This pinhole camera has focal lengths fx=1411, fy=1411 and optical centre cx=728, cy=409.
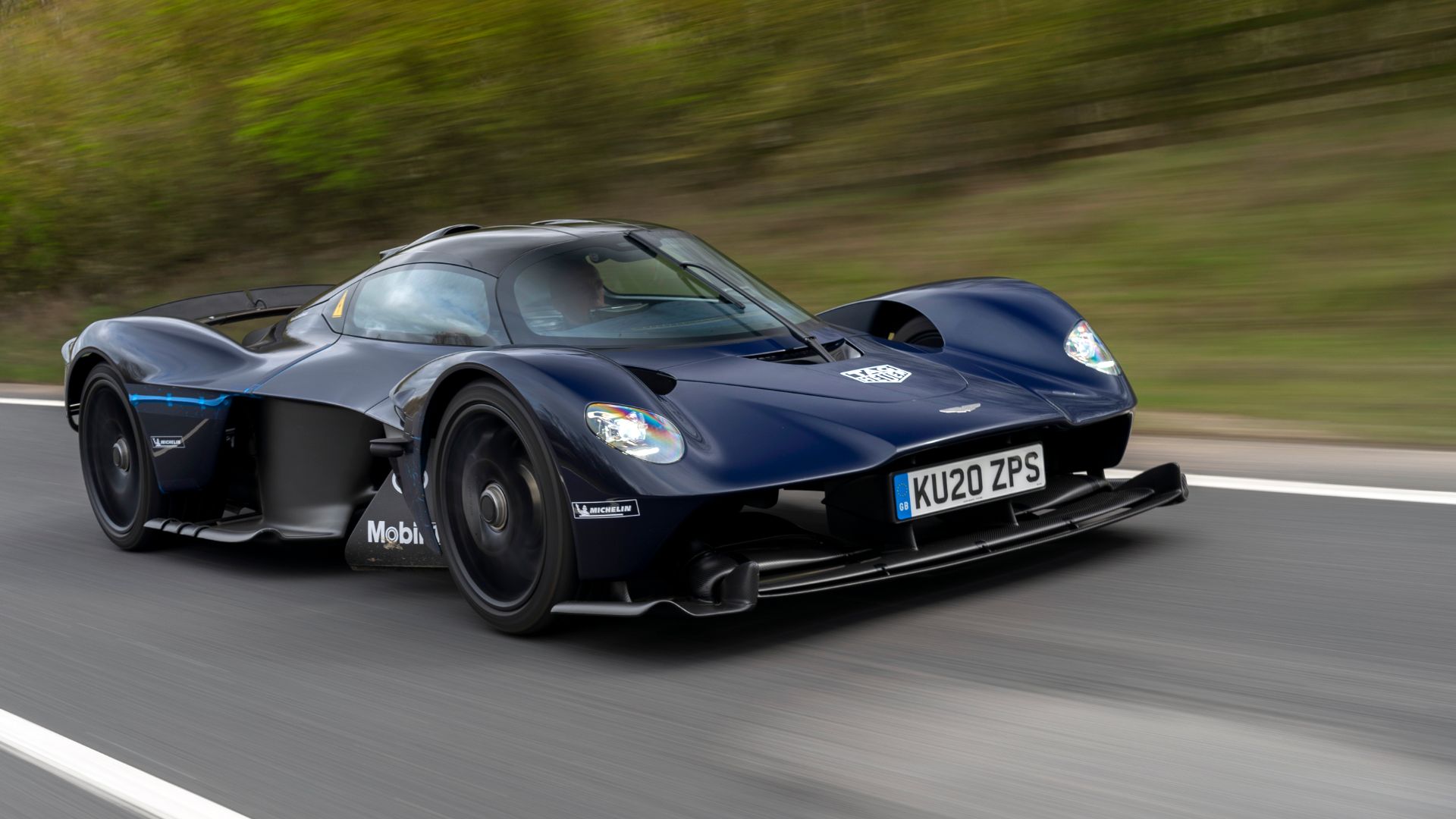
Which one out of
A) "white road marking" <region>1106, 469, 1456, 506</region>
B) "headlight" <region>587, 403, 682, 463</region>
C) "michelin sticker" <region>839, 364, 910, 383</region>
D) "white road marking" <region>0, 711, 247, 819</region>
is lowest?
"white road marking" <region>1106, 469, 1456, 506</region>

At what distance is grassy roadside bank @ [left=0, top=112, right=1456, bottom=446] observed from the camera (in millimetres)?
6492

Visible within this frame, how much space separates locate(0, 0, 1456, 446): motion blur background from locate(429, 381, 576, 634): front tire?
338 cm

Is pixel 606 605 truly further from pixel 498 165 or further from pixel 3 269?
pixel 3 269

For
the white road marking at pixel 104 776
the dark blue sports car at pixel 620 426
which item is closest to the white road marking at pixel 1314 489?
the dark blue sports car at pixel 620 426

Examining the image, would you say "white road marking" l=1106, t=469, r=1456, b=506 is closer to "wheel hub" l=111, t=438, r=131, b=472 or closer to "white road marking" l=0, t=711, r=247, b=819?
"white road marking" l=0, t=711, r=247, b=819

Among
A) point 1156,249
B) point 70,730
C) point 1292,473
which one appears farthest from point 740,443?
point 1156,249

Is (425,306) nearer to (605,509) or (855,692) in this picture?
(605,509)

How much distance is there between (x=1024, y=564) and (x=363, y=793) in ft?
6.45

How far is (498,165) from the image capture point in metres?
13.8

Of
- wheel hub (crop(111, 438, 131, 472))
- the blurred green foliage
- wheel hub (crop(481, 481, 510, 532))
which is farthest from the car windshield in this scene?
the blurred green foliage

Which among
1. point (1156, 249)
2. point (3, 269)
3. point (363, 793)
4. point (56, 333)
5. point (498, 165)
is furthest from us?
point (3, 269)

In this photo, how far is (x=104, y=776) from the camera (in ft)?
9.85

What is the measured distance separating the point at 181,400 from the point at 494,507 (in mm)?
1789

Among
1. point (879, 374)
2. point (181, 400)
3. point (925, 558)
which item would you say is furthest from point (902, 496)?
point (181, 400)
